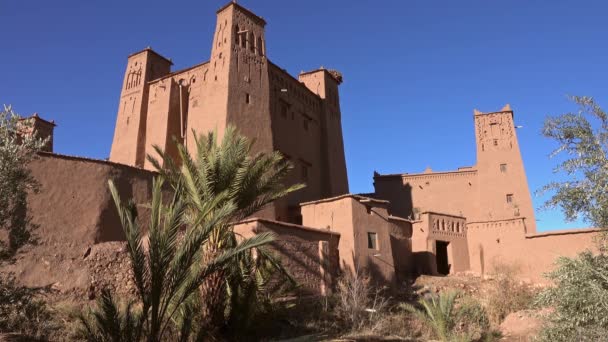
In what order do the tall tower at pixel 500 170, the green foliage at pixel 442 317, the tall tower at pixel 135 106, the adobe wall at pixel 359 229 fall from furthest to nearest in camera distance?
the tall tower at pixel 500 170 → the tall tower at pixel 135 106 → the adobe wall at pixel 359 229 → the green foliage at pixel 442 317

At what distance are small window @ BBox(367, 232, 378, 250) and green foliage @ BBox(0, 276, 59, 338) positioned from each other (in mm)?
10999

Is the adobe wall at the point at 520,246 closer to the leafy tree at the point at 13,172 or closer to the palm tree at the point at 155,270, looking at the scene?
the palm tree at the point at 155,270

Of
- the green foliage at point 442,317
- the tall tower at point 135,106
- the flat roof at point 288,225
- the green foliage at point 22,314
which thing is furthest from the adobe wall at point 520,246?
the green foliage at point 22,314

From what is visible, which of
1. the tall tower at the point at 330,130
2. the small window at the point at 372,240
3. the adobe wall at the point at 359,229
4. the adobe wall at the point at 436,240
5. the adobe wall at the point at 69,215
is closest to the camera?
the adobe wall at the point at 69,215

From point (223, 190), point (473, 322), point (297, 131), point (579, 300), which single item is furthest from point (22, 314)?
point (297, 131)

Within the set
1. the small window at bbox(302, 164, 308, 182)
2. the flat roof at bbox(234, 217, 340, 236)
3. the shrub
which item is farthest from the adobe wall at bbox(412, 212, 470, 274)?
the shrub

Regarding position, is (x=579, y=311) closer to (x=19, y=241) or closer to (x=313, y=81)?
(x=19, y=241)

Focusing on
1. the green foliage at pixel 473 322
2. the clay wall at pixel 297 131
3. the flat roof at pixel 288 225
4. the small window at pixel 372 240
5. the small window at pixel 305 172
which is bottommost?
the green foliage at pixel 473 322

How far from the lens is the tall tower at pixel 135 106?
2391 centimetres

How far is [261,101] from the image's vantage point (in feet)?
75.0

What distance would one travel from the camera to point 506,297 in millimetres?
17469

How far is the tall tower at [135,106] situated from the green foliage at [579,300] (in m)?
18.3

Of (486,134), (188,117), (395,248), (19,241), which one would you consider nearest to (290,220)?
(395,248)

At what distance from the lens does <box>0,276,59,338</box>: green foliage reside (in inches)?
380
